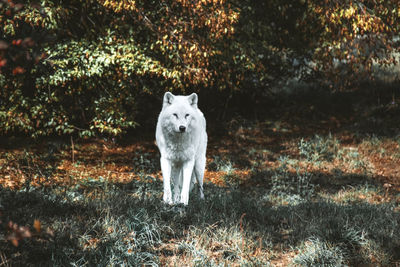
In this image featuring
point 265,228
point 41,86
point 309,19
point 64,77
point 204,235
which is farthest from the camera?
point 309,19

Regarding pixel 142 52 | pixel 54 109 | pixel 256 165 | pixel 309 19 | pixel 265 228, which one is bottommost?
pixel 256 165

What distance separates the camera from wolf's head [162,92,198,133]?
523cm

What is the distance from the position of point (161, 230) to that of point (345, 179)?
601cm

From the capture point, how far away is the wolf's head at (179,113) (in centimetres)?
523

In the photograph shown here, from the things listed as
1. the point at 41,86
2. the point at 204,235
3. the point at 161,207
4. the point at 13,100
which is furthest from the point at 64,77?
the point at 204,235

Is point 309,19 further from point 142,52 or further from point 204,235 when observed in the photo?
point 204,235

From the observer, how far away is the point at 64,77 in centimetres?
877

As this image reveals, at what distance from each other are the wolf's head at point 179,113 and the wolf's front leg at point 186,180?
0.54 meters

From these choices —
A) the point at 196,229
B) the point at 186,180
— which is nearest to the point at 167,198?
the point at 186,180

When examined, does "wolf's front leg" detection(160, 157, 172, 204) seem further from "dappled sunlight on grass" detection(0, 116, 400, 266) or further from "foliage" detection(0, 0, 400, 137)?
"foliage" detection(0, 0, 400, 137)

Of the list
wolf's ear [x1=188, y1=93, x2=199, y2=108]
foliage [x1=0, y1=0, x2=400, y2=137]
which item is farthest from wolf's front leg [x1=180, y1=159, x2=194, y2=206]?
foliage [x1=0, y1=0, x2=400, y2=137]

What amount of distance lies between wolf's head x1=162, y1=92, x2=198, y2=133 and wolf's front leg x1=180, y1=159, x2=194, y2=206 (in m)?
0.54

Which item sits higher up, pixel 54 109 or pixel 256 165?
pixel 54 109

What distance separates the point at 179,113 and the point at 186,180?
37.7 inches
